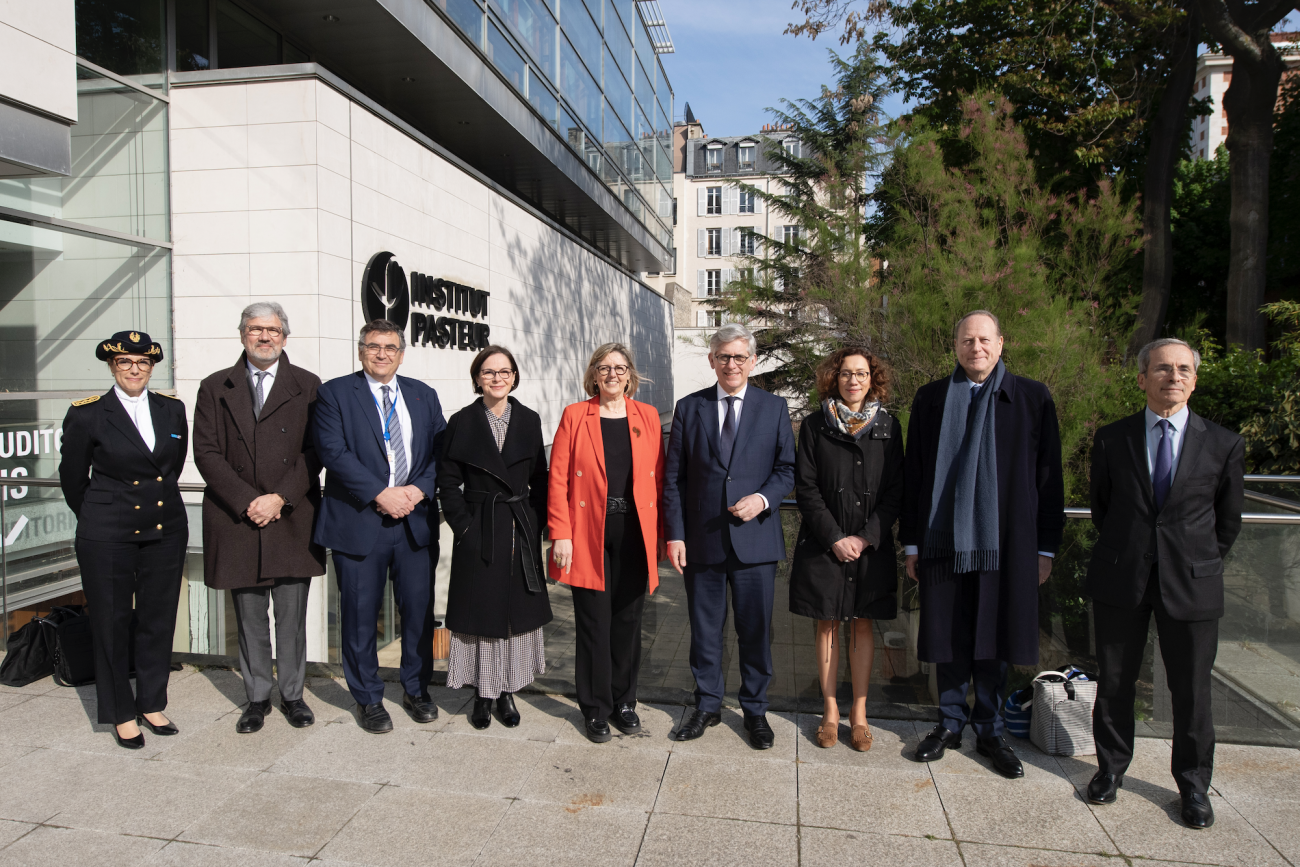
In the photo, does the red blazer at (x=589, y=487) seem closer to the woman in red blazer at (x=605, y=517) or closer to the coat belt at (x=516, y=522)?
the woman in red blazer at (x=605, y=517)

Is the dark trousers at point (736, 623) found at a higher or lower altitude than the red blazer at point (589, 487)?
lower

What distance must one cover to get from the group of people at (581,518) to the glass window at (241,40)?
6877mm

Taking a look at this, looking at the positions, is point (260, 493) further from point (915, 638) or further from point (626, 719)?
point (915, 638)

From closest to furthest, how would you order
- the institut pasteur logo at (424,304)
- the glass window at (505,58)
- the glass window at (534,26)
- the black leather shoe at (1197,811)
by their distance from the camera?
the black leather shoe at (1197,811), the institut pasteur logo at (424,304), the glass window at (505,58), the glass window at (534,26)

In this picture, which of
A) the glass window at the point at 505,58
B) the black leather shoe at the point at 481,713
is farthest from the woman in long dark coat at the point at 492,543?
the glass window at the point at 505,58

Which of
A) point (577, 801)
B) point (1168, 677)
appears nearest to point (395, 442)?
point (577, 801)

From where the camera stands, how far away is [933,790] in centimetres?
327

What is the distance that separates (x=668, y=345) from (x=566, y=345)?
1445cm

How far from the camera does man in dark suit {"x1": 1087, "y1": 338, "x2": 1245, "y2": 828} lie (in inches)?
121

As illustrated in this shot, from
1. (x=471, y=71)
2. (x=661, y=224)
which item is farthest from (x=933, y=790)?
(x=661, y=224)

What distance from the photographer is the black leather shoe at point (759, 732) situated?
365 cm

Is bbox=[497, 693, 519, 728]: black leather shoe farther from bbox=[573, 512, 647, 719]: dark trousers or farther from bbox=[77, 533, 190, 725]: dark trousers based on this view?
bbox=[77, 533, 190, 725]: dark trousers

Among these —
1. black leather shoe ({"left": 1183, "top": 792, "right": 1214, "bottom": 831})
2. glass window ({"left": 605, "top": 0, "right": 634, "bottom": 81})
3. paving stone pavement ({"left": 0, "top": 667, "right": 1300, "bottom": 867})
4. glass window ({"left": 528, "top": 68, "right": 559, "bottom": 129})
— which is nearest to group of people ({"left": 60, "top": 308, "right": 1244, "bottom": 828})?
paving stone pavement ({"left": 0, "top": 667, "right": 1300, "bottom": 867})

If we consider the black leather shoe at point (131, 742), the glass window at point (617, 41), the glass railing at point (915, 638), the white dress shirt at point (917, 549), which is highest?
the glass window at point (617, 41)
